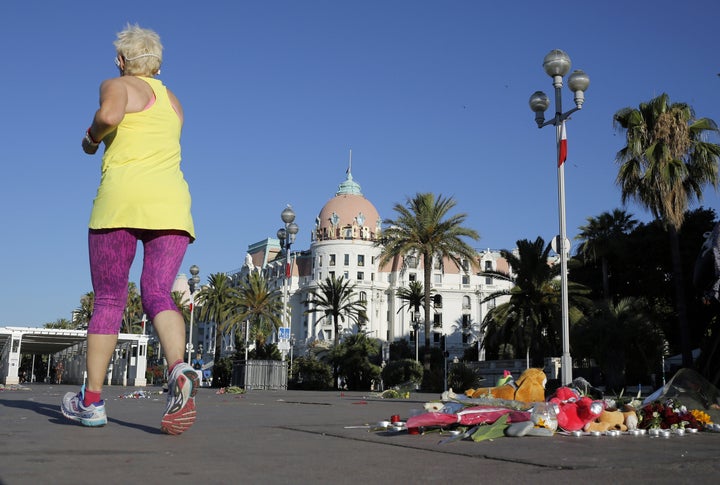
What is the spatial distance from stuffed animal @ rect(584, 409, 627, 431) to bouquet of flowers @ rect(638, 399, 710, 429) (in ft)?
0.87

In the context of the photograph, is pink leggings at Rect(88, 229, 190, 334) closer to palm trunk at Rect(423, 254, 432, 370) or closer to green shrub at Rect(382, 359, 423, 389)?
palm trunk at Rect(423, 254, 432, 370)

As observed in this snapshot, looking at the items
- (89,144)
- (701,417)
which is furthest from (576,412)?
(89,144)

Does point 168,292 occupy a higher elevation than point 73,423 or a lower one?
higher

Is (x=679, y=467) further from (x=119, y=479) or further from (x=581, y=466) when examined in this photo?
(x=119, y=479)

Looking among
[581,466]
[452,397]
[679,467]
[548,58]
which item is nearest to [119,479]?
[581,466]

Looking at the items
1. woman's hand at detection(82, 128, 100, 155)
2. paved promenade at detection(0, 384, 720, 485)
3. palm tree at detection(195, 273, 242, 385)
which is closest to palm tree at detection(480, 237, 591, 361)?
palm tree at detection(195, 273, 242, 385)

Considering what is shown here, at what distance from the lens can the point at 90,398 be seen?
4.39 meters

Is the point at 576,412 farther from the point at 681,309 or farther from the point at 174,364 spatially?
the point at 681,309

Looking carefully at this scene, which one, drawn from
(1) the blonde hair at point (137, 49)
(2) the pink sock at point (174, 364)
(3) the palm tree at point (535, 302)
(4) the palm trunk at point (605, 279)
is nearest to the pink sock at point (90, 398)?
(2) the pink sock at point (174, 364)

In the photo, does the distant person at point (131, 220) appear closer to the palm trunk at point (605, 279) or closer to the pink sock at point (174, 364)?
the pink sock at point (174, 364)

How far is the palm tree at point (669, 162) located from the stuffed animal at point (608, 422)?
74.7ft

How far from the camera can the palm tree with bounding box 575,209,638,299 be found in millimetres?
47344

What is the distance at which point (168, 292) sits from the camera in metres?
4.44

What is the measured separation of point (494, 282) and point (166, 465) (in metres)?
103
